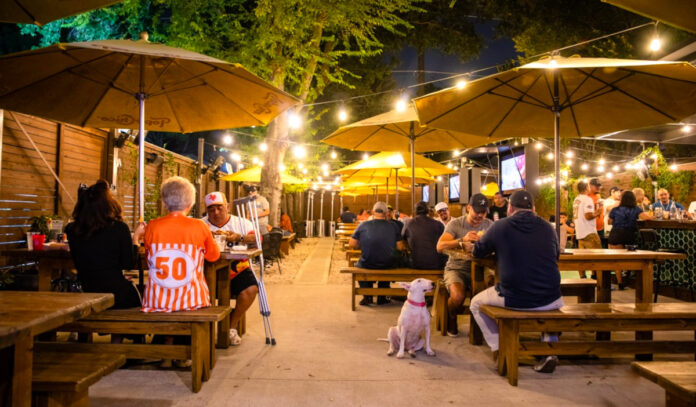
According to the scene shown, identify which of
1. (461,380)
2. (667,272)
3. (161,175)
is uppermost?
(161,175)

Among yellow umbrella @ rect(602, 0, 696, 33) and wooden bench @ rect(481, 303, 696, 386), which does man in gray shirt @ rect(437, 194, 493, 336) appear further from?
yellow umbrella @ rect(602, 0, 696, 33)

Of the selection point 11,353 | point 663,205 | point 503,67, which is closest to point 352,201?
point 503,67

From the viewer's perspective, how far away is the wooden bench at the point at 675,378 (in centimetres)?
214

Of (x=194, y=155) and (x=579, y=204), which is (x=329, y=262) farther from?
(x=194, y=155)

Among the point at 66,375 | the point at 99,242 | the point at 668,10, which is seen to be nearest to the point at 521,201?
the point at 668,10

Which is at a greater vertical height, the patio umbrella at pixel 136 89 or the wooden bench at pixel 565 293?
the patio umbrella at pixel 136 89

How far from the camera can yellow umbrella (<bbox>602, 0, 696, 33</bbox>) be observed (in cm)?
273

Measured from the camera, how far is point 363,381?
3.84m

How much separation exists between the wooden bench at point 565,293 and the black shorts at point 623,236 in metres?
3.48

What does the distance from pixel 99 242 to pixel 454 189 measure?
47.3 ft

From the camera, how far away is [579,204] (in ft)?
27.7

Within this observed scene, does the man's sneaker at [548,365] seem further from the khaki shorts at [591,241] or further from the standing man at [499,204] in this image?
the standing man at [499,204]

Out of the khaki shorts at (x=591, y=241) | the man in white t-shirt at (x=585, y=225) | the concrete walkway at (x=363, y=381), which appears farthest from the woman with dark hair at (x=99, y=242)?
the khaki shorts at (x=591, y=241)

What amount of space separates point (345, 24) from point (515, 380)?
35.0 feet
